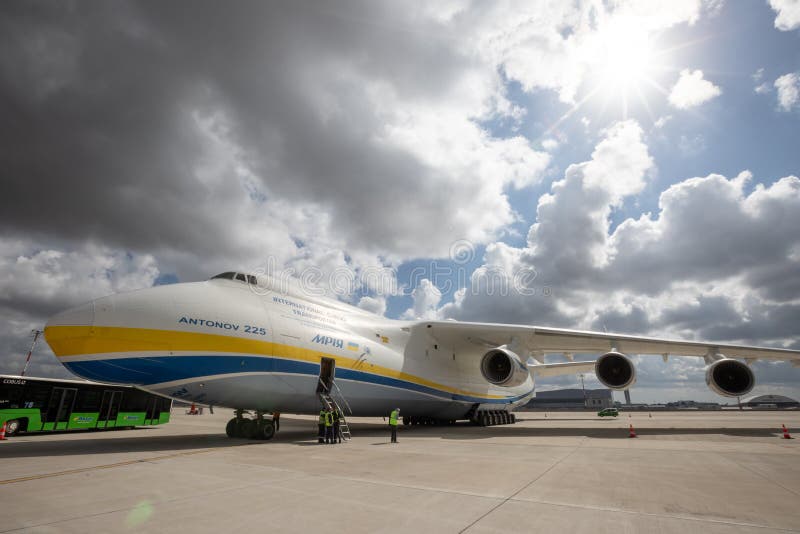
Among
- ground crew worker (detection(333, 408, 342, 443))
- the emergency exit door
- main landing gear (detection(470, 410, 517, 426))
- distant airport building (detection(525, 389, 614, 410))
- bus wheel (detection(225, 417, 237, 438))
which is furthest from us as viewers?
distant airport building (detection(525, 389, 614, 410))

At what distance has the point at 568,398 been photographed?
439 ft

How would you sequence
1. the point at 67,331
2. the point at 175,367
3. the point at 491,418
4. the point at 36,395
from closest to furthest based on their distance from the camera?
the point at 67,331 < the point at 175,367 < the point at 36,395 < the point at 491,418

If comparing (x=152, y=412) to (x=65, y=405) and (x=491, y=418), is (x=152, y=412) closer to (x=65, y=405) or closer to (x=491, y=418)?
(x=65, y=405)

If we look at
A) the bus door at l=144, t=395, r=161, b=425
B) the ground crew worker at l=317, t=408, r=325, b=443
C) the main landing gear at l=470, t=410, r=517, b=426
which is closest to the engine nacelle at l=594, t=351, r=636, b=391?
the main landing gear at l=470, t=410, r=517, b=426

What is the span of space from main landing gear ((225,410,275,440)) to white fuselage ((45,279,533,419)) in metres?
0.48

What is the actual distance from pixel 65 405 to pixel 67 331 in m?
8.65

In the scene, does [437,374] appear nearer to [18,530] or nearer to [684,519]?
[684,519]

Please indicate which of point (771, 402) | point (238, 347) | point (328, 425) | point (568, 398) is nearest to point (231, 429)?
point (328, 425)

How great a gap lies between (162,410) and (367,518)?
1709cm

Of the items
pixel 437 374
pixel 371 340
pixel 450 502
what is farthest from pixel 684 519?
pixel 437 374

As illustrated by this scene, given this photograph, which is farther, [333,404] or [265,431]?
[333,404]

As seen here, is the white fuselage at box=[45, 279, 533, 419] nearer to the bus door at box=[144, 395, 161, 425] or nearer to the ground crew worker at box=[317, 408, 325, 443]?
the ground crew worker at box=[317, 408, 325, 443]

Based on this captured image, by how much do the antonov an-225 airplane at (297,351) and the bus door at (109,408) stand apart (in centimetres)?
699

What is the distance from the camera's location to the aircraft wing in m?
13.6
